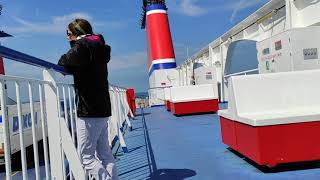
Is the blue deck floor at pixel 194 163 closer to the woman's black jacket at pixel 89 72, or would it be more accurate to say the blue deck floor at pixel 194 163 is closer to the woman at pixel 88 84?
the woman at pixel 88 84

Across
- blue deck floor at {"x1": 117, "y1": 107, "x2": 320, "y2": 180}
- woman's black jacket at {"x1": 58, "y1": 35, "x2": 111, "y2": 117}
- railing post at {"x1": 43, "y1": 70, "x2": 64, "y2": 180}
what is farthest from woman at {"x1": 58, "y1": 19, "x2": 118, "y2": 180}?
blue deck floor at {"x1": 117, "y1": 107, "x2": 320, "y2": 180}

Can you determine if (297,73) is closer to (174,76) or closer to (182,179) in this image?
(182,179)

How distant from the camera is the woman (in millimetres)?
2791

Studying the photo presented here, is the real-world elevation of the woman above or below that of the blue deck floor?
above

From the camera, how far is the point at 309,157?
3943 millimetres

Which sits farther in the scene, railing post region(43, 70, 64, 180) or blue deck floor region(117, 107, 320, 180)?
blue deck floor region(117, 107, 320, 180)

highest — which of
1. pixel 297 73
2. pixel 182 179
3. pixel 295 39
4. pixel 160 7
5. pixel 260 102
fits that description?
pixel 160 7

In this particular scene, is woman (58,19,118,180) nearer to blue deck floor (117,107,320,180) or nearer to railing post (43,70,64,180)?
railing post (43,70,64,180)

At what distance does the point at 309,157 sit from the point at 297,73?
102cm

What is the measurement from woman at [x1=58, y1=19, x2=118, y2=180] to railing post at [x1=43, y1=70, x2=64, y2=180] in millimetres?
162

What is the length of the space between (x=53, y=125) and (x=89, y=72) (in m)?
0.46

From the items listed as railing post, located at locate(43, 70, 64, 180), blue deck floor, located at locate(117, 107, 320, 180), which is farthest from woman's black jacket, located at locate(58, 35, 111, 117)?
blue deck floor, located at locate(117, 107, 320, 180)

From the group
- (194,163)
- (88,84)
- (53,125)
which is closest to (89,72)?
(88,84)

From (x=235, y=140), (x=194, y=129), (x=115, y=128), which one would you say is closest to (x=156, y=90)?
(x=194, y=129)
